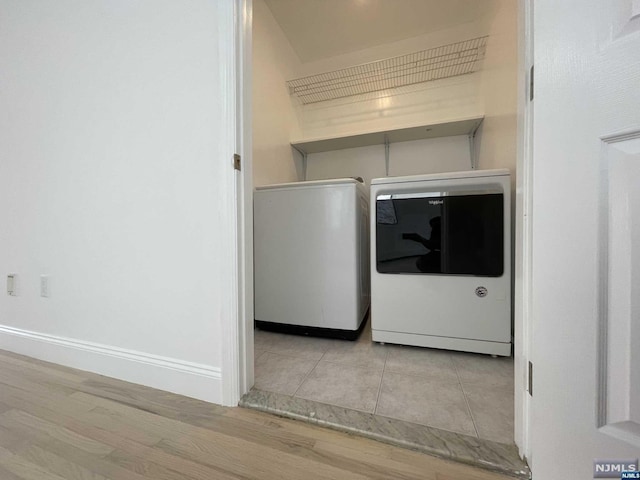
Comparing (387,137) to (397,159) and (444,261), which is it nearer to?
(397,159)

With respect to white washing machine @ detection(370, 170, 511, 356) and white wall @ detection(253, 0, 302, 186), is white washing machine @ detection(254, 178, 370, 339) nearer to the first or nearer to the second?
white washing machine @ detection(370, 170, 511, 356)

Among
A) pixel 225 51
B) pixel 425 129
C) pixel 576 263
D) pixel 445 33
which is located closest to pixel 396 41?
pixel 445 33

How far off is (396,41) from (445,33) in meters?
0.41

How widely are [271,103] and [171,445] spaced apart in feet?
6.89

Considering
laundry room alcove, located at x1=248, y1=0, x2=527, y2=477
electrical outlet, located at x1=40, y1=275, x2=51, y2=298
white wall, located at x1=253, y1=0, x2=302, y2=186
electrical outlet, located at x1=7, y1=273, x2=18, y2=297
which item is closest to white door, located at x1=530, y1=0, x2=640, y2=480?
laundry room alcove, located at x1=248, y1=0, x2=527, y2=477

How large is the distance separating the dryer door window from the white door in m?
0.72

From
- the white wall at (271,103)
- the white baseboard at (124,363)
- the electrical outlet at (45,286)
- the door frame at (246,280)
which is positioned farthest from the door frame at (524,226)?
the electrical outlet at (45,286)

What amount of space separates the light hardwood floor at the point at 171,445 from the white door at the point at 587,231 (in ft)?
1.06

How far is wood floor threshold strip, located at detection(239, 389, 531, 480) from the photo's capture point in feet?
2.05

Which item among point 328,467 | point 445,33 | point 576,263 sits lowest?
point 328,467

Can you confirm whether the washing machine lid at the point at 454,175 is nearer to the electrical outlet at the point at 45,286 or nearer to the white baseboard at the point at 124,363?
the white baseboard at the point at 124,363

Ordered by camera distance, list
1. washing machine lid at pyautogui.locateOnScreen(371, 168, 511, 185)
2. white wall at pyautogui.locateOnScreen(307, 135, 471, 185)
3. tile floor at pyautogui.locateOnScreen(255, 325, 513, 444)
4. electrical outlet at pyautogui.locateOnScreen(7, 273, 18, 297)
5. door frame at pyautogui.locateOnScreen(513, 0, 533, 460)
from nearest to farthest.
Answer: door frame at pyautogui.locateOnScreen(513, 0, 533, 460)
tile floor at pyautogui.locateOnScreen(255, 325, 513, 444)
washing machine lid at pyautogui.locateOnScreen(371, 168, 511, 185)
electrical outlet at pyautogui.locateOnScreen(7, 273, 18, 297)
white wall at pyautogui.locateOnScreen(307, 135, 471, 185)

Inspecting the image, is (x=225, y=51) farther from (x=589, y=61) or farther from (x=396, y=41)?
(x=396, y=41)

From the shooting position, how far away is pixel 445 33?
6.59ft
